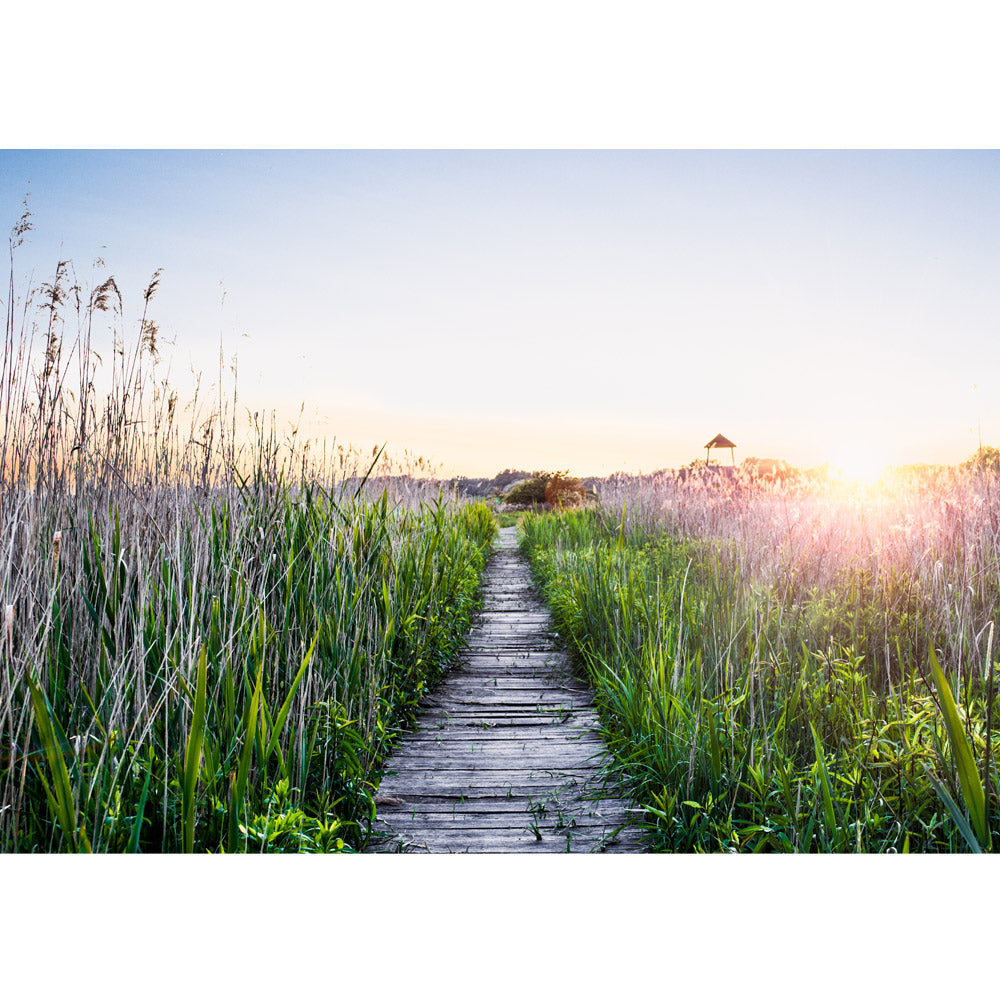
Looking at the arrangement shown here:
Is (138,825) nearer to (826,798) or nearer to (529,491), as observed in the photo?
(826,798)

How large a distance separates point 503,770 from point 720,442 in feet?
7.44

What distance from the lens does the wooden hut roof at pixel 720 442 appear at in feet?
11.6

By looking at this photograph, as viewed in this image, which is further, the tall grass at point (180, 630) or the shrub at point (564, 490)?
the shrub at point (564, 490)

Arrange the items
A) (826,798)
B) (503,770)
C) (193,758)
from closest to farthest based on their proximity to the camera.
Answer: (193,758) < (826,798) < (503,770)

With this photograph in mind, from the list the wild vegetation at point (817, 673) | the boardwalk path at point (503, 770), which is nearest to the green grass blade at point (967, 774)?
the wild vegetation at point (817, 673)

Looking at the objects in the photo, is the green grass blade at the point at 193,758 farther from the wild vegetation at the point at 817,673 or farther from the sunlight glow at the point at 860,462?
the sunlight glow at the point at 860,462

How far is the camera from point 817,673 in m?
2.29

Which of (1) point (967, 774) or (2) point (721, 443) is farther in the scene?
(2) point (721, 443)

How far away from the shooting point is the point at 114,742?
5.33ft

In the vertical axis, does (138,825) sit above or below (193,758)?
below

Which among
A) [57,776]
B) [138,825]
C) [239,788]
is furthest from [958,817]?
[57,776]

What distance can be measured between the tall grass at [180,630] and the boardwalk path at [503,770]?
164 millimetres

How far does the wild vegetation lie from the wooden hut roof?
0.61m
